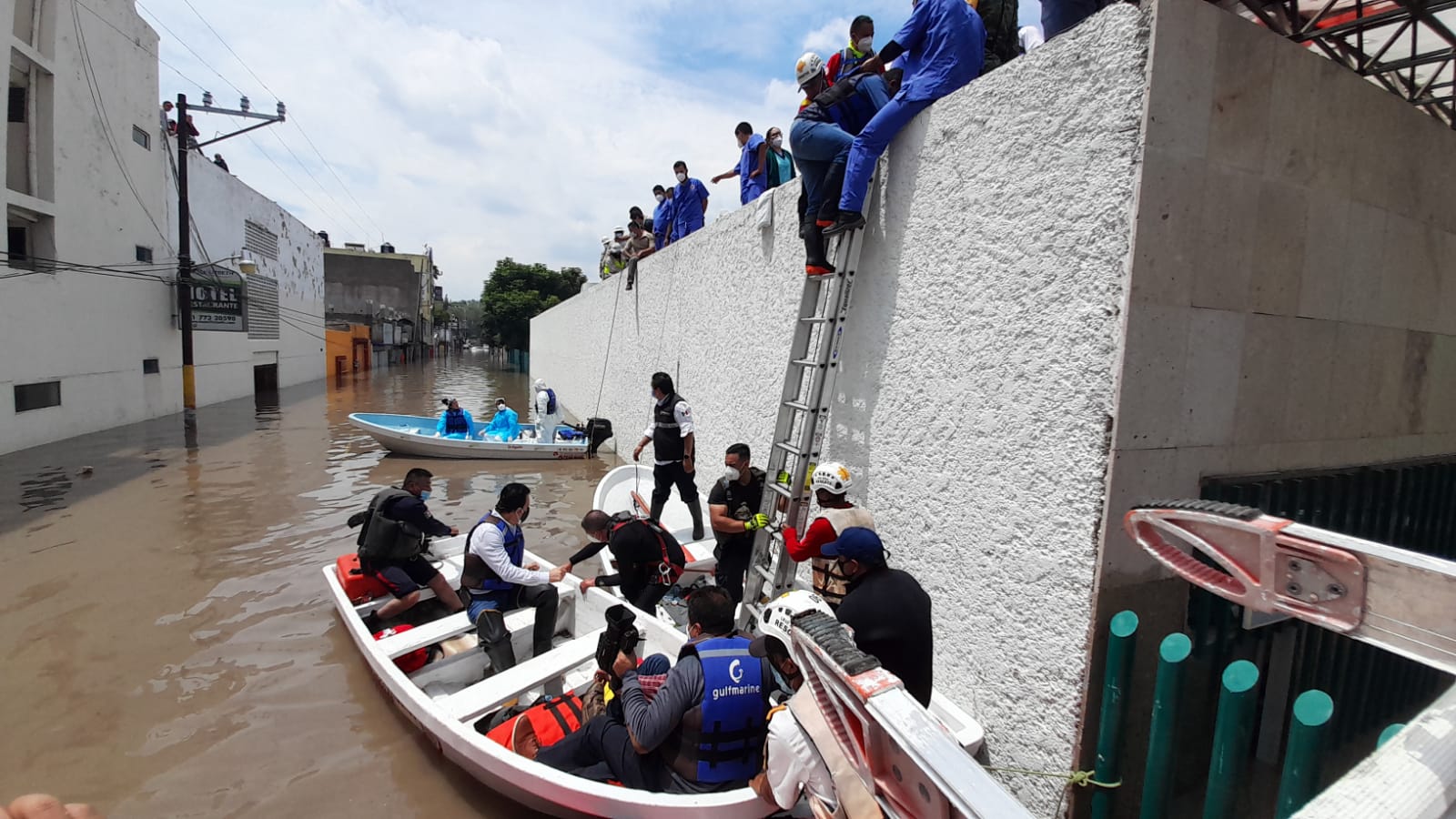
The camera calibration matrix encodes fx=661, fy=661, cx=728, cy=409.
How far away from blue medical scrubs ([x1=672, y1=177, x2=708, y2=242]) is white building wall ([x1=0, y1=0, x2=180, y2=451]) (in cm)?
1139

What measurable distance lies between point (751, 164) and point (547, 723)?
6679 mm

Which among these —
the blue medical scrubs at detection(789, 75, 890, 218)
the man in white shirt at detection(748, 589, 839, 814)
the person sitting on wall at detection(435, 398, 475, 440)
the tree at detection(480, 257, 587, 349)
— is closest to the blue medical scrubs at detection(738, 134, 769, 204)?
the blue medical scrubs at detection(789, 75, 890, 218)

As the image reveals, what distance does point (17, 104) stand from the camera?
40.5 feet

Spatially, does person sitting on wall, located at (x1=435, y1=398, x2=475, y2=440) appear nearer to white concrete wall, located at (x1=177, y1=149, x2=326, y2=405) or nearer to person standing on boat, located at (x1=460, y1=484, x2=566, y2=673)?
person standing on boat, located at (x1=460, y1=484, x2=566, y2=673)

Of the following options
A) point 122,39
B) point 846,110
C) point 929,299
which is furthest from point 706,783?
point 122,39

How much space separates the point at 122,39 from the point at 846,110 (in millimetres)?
19061

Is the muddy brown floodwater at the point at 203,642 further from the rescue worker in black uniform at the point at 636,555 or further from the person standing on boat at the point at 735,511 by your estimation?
the person standing on boat at the point at 735,511

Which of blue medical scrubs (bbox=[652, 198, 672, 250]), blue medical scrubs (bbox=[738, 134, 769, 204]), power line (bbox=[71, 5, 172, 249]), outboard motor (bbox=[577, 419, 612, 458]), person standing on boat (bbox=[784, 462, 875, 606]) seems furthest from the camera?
power line (bbox=[71, 5, 172, 249])

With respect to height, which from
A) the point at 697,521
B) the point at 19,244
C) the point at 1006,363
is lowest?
the point at 697,521

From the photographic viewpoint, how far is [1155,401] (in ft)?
8.32

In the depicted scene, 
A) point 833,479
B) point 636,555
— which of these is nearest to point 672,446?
point 636,555

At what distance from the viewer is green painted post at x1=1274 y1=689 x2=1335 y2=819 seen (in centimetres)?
175

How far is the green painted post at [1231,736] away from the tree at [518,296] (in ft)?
156

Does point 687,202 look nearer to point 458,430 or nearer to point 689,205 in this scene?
point 689,205
